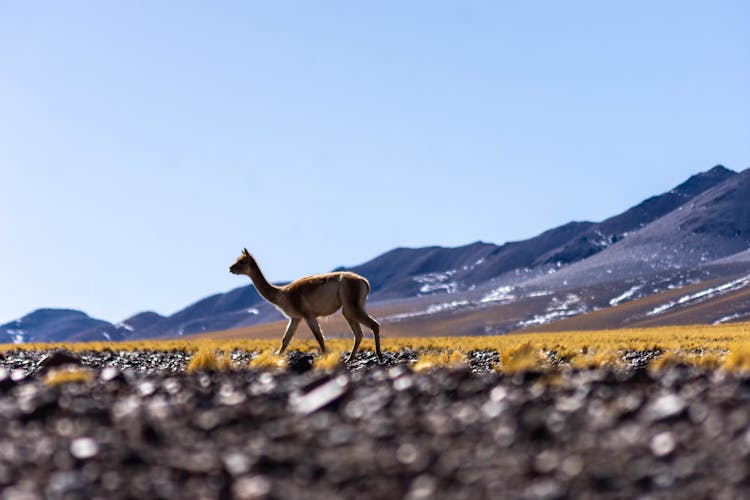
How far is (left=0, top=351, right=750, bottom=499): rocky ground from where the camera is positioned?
16.9ft

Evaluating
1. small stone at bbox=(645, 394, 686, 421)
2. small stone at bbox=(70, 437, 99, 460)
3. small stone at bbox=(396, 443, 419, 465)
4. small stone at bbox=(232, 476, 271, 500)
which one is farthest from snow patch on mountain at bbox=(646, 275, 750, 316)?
small stone at bbox=(232, 476, 271, 500)

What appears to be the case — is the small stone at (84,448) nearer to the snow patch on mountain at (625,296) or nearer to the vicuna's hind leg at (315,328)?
the vicuna's hind leg at (315,328)

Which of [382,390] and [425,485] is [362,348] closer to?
[382,390]

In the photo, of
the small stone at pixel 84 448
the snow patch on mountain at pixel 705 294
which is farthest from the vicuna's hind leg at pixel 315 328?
the snow patch on mountain at pixel 705 294

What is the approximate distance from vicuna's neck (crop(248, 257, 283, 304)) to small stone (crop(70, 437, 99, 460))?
1206 centimetres

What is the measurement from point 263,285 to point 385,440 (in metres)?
12.9

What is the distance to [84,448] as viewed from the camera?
5.92 metres

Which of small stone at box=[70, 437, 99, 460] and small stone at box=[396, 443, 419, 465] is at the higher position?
small stone at box=[70, 437, 99, 460]

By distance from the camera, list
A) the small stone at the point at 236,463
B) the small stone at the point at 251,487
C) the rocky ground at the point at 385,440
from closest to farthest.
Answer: the small stone at the point at 251,487
the rocky ground at the point at 385,440
the small stone at the point at 236,463

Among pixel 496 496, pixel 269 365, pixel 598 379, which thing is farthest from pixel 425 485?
pixel 269 365

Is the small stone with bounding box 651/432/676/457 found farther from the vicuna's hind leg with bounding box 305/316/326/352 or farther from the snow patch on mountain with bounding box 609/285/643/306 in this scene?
the snow patch on mountain with bounding box 609/285/643/306

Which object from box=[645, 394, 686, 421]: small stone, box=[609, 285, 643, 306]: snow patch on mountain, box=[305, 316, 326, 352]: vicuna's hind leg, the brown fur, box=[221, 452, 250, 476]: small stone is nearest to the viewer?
box=[221, 452, 250, 476]: small stone

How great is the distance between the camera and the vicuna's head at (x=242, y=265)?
62.1ft

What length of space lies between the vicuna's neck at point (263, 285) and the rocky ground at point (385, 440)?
968 centimetres
